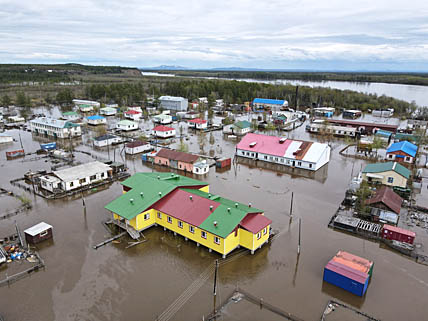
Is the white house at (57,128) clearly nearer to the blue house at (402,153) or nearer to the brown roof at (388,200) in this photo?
the brown roof at (388,200)

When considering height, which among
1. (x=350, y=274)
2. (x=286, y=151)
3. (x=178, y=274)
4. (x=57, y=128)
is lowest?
(x=178, y=274)

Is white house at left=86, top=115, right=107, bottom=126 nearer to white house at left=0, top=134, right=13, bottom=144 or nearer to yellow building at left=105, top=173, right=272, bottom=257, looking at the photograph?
white house at left=0, top=134, right=13, bottom=144

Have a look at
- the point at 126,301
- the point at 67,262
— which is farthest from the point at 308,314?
the point at 67,262

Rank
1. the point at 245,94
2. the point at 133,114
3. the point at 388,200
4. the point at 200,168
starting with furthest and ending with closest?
the point at 245,94, the point at 133,114, the point at 200,168, the point at 388,200

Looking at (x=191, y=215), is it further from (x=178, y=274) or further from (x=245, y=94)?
(x=245, y=94)

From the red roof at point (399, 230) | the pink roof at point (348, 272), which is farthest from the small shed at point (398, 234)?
the pink roof at point (348, 272)

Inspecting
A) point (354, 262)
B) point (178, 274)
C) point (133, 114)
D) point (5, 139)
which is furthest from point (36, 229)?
point (133, 114)
